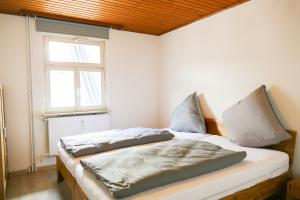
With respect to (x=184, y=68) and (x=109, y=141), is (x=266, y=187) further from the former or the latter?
(x=184, y=68)

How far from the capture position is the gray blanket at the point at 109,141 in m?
2.24

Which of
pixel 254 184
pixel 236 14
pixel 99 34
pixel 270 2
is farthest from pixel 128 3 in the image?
pixel 254 184

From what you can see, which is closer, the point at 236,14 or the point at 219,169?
the point at 219,169

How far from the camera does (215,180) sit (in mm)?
1608

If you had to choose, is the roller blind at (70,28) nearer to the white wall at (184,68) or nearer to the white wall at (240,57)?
the white wall at (184,68)

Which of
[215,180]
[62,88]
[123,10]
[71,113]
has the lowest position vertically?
[215,180]

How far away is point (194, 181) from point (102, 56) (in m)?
2.84

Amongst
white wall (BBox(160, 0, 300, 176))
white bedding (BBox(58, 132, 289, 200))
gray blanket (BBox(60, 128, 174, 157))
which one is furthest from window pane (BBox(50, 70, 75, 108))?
white wall (BBox(160, 0, 300, 176))

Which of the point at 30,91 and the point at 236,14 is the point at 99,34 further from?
the point at 236,14

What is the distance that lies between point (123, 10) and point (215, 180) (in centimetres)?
244

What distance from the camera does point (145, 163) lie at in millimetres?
1741

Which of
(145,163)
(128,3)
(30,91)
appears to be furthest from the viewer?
(30,91)

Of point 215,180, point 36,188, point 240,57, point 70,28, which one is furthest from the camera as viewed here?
point 70,28

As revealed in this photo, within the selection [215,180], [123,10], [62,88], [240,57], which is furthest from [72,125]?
[240,57]
